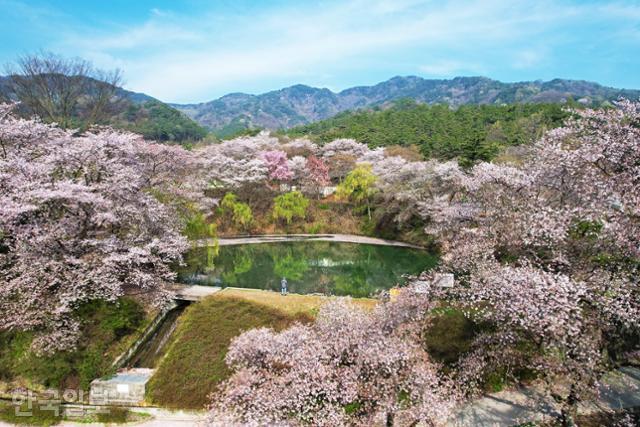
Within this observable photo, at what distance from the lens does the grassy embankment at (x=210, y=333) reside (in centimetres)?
1145

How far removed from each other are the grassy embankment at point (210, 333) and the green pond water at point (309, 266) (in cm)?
422

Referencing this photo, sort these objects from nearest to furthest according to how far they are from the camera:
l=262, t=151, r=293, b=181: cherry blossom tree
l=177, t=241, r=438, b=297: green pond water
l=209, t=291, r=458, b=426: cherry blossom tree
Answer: l=209, t=291, r=458, b=426: cherry blossom tree, l=177, t=241, r=438, b=297: green pond water, l=262, t=151, r=293, b=181: cherry blossom tree

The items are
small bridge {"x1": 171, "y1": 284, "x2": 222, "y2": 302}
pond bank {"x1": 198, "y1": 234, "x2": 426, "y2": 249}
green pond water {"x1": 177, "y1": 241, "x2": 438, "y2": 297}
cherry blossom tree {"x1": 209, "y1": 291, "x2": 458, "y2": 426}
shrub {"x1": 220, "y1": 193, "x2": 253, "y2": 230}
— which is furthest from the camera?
shrub {"x1": 220, "y1": 193, "x2": 253, "y2": 230}

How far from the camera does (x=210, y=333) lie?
13281 millimetres

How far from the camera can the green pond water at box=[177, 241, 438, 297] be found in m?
19.7

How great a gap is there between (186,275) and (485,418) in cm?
1567

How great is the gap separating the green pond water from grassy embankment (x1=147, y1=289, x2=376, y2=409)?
13.8 ft

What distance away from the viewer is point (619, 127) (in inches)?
336

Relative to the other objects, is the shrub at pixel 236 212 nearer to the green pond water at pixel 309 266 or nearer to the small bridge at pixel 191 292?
the green pond water at pixel 309 266

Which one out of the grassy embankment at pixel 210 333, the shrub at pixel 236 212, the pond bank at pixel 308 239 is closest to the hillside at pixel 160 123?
the shrub at pixel 236 212

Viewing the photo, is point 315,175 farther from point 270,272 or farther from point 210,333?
point 210,333

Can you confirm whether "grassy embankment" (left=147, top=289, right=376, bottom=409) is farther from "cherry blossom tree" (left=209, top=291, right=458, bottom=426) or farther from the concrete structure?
"cherry blossom tree" (left=209, top=291, right=458, bottom=426)

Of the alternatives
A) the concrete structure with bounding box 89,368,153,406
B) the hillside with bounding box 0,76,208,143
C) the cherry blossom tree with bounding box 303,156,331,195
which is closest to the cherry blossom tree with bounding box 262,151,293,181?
the cherry blossom tree with bounding box 303,156,331,195

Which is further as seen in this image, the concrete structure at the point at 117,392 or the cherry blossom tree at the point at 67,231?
the cherry blossom tree at the point at 67,231
